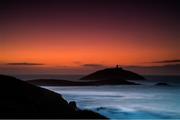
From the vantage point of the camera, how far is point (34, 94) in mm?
7254

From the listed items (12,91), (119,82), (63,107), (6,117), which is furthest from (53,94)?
(119,82)

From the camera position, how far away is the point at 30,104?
6590mm

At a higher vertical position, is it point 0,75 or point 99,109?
point 0,75

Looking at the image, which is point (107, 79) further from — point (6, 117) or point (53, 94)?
point (6, 117)

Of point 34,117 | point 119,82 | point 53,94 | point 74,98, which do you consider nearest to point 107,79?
point 119,82

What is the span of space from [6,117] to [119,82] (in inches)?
293

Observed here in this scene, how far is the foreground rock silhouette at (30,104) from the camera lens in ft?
19.8

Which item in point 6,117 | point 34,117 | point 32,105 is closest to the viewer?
point 6,117

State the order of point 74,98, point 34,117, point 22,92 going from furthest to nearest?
point 74,98
point 22,92
point 34,117

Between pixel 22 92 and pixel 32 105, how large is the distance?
676 mm

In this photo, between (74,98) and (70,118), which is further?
(74,98)

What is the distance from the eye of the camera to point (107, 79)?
13039 mm

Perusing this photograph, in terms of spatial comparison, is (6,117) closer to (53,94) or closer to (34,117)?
(34,117)

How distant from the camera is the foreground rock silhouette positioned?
19.8ft
